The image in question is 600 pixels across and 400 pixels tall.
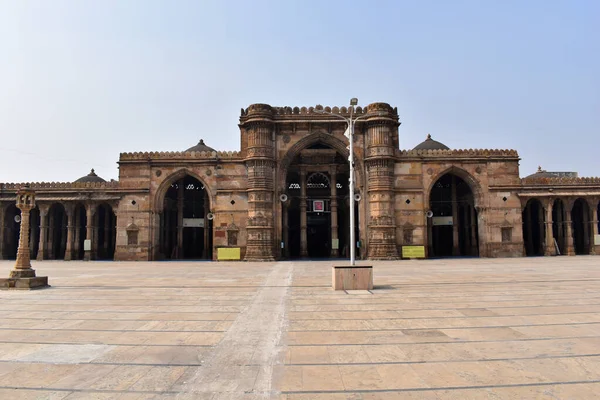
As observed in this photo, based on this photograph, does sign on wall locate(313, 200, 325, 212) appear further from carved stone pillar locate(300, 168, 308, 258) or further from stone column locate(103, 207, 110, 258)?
stone column locate(103, 207, 110, 258)

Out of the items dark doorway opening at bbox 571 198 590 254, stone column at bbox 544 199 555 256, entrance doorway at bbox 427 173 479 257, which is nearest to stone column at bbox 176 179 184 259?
entrance doorway at bbox 427 173 479 257

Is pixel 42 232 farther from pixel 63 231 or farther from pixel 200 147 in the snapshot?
pixel 200 147

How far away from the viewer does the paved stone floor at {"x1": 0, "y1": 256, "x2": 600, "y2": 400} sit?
20.4ft

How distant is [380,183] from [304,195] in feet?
24.3

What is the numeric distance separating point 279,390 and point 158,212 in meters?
34.5

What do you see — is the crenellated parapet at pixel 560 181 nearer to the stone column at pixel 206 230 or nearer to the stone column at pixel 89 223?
the stone column at pixel 206 230

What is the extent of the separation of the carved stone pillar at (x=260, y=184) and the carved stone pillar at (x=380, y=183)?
872cm

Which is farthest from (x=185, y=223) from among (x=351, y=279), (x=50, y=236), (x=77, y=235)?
(x=351, y=279)

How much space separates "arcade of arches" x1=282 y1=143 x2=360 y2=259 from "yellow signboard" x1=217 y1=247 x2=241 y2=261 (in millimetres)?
4446

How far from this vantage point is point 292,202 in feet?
147

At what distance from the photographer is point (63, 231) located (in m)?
42.7

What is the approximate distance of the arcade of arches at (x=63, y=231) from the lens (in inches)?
1523

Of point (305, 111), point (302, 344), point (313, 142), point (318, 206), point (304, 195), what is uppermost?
point (305, 111)

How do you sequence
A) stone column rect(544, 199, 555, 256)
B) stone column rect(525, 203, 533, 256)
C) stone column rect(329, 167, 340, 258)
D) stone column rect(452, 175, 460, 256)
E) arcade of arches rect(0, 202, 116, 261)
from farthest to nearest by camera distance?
stone column rect(525, 203, 533, 256) → stone column rect(452, 175, 460, 256) → arcade of arches rect(0, 202, 116, 261) → stone column rect(544, 199, 555, 256) → stone column rect(329, 167, 340, 258)
